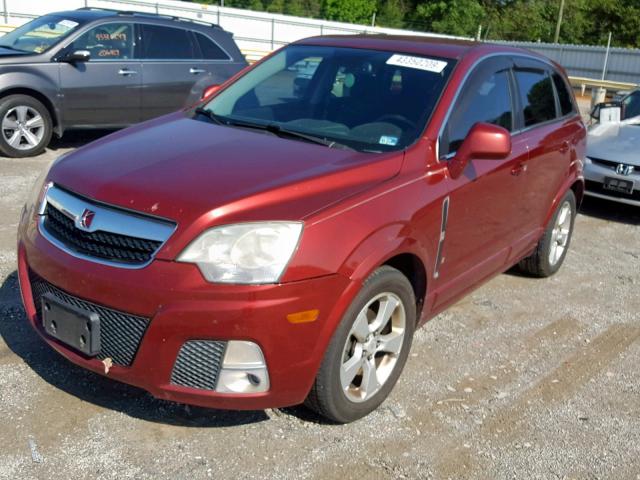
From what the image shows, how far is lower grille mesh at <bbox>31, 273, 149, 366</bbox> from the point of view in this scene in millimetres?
2850

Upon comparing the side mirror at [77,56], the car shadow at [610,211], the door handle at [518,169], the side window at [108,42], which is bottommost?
the car shadow at [610,211]

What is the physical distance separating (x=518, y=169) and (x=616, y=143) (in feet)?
13.8

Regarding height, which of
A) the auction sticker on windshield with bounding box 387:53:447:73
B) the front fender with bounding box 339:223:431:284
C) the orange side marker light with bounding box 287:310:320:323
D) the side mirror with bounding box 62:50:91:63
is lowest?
the orange side marker light with bounding box 287:310:320:323

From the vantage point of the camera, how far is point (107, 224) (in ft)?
9.64

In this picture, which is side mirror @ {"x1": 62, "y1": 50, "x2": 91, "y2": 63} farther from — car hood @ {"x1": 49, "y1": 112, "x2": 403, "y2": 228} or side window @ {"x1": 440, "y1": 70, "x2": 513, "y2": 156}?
side window @ {"x1": 440, "y1": 70, "x2": 513, "y2": 156}

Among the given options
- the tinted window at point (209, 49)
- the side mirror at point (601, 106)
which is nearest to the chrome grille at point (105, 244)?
the tinted window at point (209, 49)

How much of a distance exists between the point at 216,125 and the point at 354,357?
1.58 metres

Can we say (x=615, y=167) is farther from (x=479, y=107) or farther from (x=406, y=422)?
(x=406, y=422)

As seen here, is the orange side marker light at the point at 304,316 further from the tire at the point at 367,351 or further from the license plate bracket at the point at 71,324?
the license plate bracket at the point at 71,324

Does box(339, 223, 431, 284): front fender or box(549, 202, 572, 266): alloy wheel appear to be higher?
box(339, 223, 431, 284): front fender

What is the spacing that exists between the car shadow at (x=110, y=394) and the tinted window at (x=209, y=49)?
21.3ft

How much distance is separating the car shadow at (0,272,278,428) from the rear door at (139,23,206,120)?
5838 millimetres

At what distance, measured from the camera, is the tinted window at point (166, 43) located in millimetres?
9227

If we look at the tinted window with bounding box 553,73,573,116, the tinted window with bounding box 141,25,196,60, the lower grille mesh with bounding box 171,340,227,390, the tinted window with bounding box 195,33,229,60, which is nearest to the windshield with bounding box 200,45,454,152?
the lower grille mesh with bounding box 171,340,227,390
